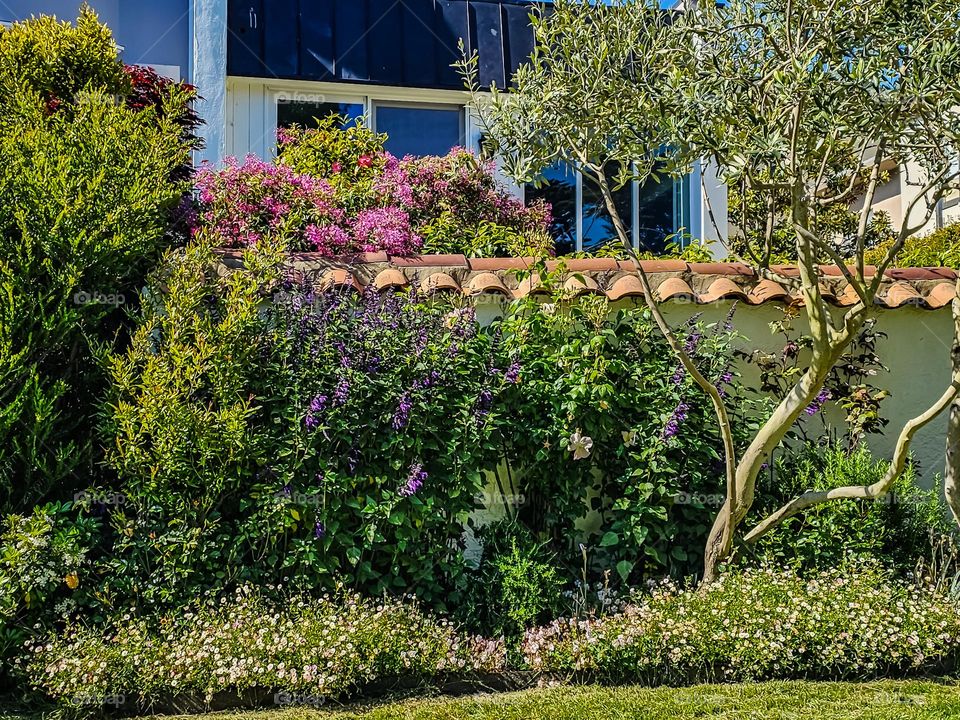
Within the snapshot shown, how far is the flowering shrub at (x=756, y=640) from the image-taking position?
4.47 meters

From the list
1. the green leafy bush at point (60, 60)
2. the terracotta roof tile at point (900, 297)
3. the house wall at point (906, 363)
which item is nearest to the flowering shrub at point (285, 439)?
the green leafy bush at point (60, 60)

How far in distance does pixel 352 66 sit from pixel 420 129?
4.21ft

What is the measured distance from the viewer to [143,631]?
4.42 meters

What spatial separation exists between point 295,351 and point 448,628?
6.12 feet

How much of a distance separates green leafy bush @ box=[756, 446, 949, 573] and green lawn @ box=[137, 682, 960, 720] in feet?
3.32

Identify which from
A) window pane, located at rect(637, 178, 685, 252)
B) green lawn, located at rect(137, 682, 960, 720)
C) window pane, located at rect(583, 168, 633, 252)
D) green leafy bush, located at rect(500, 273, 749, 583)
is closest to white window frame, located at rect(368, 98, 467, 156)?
window pane, located at rect(583, 168, 633, 252)

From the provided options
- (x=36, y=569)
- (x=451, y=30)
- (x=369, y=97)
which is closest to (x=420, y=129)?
(x=369, y=97)

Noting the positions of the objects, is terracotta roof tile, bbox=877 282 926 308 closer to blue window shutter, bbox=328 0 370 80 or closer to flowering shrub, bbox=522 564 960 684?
flowering shrub, bbox=522 564 960 684

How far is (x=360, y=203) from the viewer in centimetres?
773

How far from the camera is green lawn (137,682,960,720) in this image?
4.02m

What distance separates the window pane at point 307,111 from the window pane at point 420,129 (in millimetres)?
434

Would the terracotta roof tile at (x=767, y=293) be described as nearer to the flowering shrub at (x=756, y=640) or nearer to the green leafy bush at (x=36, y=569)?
the flowering shrub at (x=756, y=640)

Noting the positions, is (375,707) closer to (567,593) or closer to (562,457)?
(567,593)

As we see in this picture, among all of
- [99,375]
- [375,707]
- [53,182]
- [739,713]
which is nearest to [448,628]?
[375,707]
